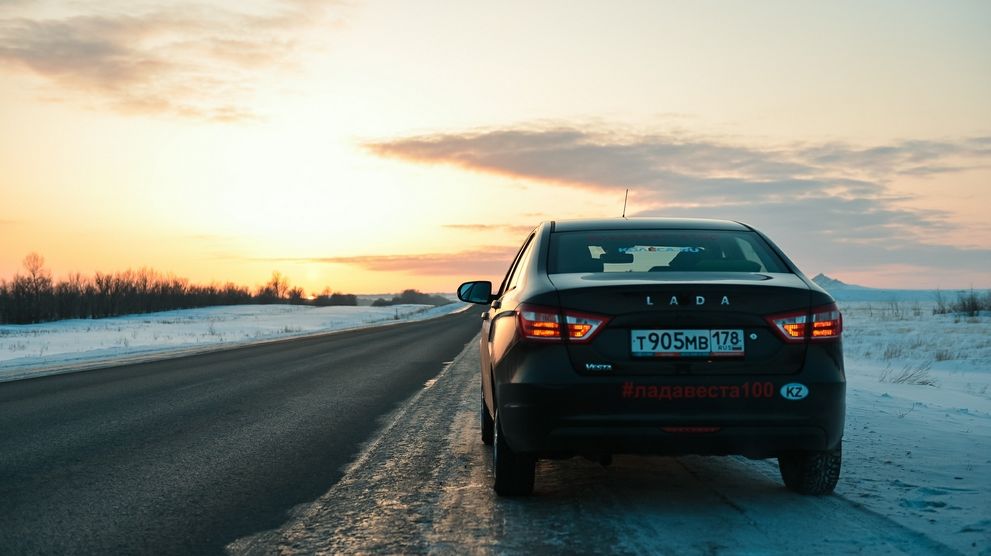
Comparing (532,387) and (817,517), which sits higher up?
(532,387)

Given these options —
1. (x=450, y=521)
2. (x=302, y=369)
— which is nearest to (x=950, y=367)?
(x=302, y=369)

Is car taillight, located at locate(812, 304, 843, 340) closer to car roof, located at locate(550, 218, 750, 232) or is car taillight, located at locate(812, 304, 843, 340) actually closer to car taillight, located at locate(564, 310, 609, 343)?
car taillight, located at locate(564, 310, 609, 343)

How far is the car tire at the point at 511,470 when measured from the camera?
461cm

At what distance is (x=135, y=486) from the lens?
207 inches

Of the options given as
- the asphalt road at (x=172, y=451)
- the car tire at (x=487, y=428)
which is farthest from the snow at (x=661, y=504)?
the asphalt road at (x=172, y=451)

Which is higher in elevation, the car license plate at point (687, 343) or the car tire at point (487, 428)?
the car license plate at point (687, 343)

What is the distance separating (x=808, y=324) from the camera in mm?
4152

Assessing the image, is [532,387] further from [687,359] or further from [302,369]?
[302,369]

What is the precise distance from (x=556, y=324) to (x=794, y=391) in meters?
1.24

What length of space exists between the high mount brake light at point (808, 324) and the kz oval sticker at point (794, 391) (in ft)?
0.74

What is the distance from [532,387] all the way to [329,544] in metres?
1.23

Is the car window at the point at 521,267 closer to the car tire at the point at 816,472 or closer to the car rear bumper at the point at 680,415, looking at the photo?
the car rear bumper at the point at 680,415

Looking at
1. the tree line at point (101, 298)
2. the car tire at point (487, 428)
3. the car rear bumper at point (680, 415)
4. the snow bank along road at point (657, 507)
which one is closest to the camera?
the snow bank along road at point (657, 507)

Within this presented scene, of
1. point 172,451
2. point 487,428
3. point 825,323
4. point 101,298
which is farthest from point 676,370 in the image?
point 101,298
